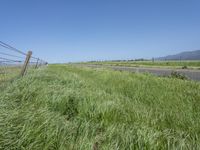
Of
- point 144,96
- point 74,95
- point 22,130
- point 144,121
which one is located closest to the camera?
point 22,130

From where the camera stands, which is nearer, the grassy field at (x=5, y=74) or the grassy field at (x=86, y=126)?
the grassy field at (x=86, y=126)

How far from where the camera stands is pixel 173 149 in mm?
2896

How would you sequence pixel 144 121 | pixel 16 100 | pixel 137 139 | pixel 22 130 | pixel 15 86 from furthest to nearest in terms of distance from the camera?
pixel 15 86 < pixel 16 100 < pixel 144 121 < pixel 137 139 < pixel 22 130

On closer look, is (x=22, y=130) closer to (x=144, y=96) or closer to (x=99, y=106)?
(x=99, y=106)

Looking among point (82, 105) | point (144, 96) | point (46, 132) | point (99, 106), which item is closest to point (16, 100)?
point (82, 105)

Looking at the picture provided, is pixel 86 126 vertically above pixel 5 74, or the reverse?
pixel 5 74

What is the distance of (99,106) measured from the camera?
4.59 m

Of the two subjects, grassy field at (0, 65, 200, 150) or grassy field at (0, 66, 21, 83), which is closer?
grassy field at (0, 65, 200, 150)

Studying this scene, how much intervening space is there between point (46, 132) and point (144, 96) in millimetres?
4561

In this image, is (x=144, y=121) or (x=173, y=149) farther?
(x=144, y=121)

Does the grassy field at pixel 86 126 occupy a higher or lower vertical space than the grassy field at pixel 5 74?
lower

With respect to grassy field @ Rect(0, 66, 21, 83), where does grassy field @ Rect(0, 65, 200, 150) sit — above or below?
below

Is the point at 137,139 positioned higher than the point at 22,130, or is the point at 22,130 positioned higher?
the point at 22,130

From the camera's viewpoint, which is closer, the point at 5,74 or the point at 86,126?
→ the point at 86,126
